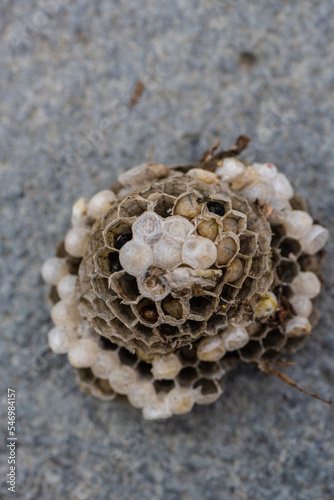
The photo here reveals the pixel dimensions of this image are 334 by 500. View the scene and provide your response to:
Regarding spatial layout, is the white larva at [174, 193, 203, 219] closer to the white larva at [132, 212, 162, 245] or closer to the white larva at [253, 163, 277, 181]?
the white larva at [132, 212, 162, 245]

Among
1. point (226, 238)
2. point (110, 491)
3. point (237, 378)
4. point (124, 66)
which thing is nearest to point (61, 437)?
point (110, 491)

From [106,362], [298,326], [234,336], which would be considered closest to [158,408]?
[106,362]

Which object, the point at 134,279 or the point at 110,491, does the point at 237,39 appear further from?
the point at 110,491

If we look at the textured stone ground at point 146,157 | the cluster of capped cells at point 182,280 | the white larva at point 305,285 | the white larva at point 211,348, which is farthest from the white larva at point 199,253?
the textured stone ground at point 146,157

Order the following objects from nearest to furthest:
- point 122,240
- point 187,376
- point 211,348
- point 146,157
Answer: point 122,240 → point 211,348 → point 187,376 → point 146,157

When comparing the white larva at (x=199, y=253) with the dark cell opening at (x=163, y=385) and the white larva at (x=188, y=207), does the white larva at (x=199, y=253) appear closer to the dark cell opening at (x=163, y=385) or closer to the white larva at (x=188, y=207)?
the white larva at (x=188, y=207)

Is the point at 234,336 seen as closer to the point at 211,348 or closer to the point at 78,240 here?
the point at 211,348
